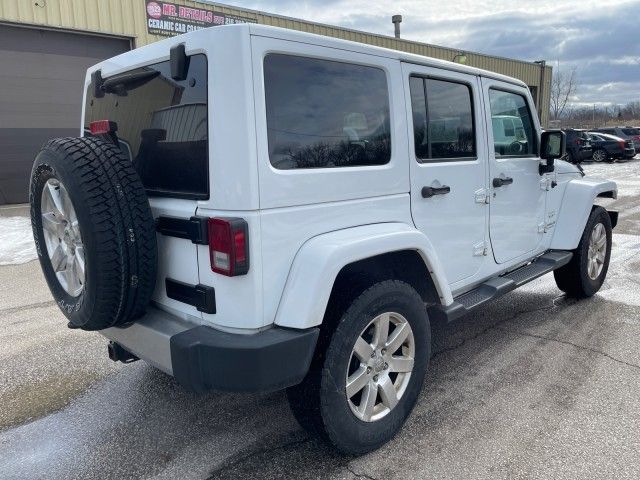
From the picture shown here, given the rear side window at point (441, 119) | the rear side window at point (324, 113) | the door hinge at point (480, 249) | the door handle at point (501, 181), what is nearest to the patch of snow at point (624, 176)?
the door handle at point (501, 181)

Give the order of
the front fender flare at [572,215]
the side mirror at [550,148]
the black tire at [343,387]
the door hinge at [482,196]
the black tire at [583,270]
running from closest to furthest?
the black tire at [343,387] → the door hinge at [482,196] → the side mirror at [550,148] → the front fender flare at [572,215] → the black tire at [583,270]

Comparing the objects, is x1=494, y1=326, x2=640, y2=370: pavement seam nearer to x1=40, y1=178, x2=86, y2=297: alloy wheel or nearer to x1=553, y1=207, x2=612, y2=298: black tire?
x1=553, y1=207, x2=612, y2=298: black tire

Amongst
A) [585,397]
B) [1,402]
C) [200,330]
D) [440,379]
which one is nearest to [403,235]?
[200,330]

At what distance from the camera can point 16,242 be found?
8195 mm

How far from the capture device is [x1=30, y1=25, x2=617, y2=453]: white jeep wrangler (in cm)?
220

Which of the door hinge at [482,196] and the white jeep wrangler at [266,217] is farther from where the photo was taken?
the door hinge at [482,196]

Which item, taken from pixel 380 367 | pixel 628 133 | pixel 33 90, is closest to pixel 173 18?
pixel 33 90

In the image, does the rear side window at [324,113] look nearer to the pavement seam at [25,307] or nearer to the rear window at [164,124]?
the rear window at [164,124]

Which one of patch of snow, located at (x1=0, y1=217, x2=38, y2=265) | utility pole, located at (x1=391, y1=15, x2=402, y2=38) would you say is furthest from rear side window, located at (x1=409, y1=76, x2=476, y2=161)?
utility pole, located at (x1=391, y1=15, x2=402, y2=38)

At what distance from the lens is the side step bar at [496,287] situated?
124 inches

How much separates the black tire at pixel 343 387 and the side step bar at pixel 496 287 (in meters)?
0.50

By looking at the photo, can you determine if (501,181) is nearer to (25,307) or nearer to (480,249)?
(480,249)

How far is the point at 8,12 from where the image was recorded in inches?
376

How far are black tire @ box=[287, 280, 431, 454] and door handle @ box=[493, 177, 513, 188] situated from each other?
130cm
